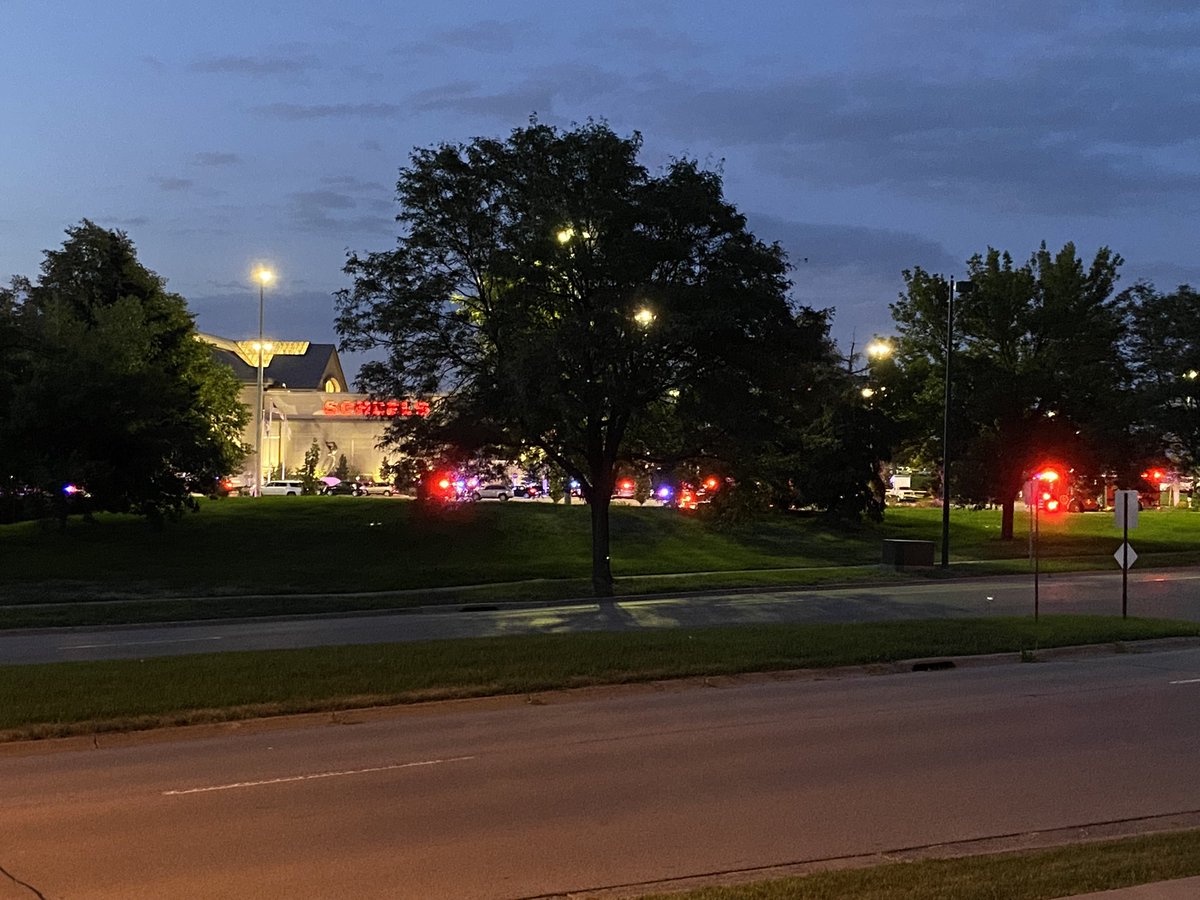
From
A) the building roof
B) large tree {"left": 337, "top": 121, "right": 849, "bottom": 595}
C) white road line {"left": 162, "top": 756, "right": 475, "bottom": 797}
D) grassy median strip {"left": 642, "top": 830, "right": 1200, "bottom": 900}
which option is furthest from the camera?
the building roof

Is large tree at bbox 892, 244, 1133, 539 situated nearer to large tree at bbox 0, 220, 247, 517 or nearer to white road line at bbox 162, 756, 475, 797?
large tree at bbox 0, 220, 247, 517

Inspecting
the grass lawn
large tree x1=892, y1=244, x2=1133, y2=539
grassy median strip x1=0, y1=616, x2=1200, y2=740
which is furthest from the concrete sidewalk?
large tree x1=892, y1=244, x2=1133, y2=539

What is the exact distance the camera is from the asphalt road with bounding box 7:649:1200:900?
6.50 m

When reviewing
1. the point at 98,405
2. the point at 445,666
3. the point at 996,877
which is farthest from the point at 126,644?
the point at 98,405

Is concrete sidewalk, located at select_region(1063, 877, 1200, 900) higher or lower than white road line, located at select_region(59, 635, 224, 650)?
higher

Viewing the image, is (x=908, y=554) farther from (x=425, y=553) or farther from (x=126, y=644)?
(x=126, y=644)

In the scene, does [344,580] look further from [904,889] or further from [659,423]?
[904,889]

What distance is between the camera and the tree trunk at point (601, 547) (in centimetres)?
2827

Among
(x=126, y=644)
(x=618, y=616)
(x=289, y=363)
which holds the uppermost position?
(x=289, y=363)

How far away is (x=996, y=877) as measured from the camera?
18.9 ft

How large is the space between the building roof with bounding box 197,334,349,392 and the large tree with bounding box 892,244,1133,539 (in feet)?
200

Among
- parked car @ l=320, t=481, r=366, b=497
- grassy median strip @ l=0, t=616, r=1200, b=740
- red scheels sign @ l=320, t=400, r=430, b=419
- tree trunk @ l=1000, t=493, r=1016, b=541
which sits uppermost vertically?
red scheels sign @ l=320, t=400, r=430, b=419

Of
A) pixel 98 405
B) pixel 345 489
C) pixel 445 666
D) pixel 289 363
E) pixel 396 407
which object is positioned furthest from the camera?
pixel 289 363

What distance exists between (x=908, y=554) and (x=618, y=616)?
14971 mm
